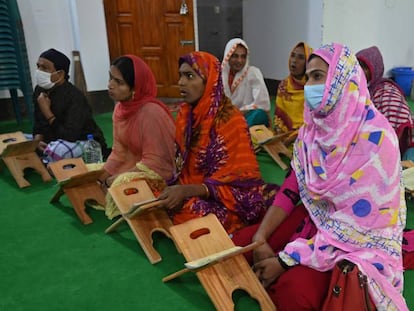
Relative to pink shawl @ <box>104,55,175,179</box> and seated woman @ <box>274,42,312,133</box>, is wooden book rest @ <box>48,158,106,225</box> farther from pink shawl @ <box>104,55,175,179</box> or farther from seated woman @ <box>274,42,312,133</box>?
seated woman @ <box>274,42,312,133</box>

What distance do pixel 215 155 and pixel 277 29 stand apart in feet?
13.7

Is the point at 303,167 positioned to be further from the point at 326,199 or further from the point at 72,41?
the point at 72,41

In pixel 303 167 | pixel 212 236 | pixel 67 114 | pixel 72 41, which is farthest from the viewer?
pixel 72 41

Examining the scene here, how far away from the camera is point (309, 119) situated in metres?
1.45

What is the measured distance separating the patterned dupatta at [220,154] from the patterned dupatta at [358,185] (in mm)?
637

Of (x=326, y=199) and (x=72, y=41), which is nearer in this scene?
(x=326, y=199)

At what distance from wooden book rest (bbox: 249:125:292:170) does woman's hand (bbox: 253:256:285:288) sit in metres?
1.65

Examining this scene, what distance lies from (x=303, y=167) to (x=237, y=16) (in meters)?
5.67

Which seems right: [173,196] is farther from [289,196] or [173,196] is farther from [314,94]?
[314,94]

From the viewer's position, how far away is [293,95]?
132 inches

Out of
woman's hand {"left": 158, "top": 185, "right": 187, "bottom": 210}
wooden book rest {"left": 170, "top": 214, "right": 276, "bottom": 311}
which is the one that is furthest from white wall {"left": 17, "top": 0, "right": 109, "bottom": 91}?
wooden book rest {"left": 170, "top": 214, "right": 276, "bottom": 311}

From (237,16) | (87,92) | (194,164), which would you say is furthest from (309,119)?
(237,16)

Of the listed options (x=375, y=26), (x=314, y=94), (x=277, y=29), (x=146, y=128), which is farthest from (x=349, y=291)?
(x=375, y=26)

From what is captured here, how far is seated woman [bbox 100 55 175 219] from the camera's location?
7.57 feet
